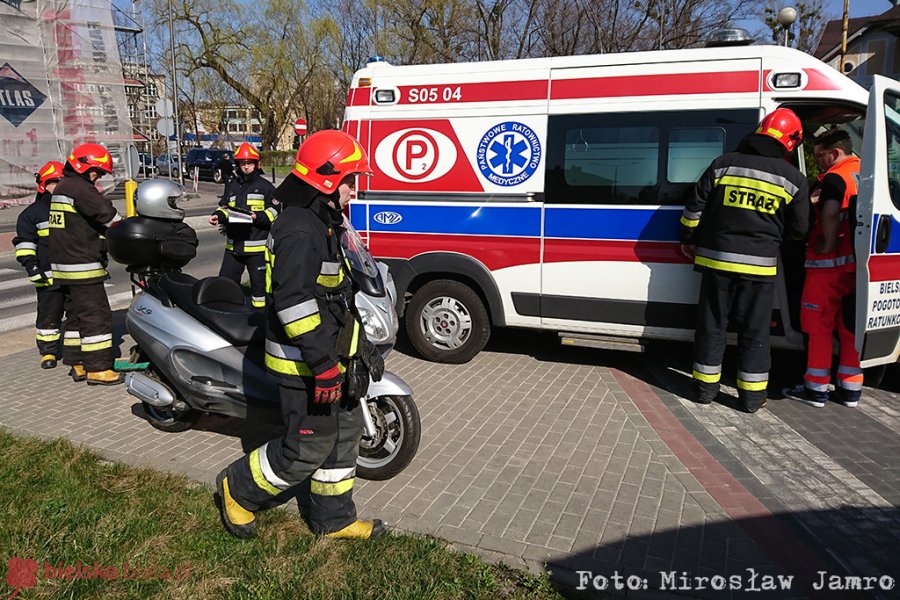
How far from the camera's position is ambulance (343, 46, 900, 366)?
5.21 meters

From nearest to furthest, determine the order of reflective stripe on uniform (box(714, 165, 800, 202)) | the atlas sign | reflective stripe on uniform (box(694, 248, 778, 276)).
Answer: reflective stripe on uniform (box(714, 165, 800, 202)), reflective stripe on uniform (box(694, 248, 778, 276)), the atlas sign

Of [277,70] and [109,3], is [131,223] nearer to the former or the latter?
[109,3]

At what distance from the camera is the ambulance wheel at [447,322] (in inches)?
254

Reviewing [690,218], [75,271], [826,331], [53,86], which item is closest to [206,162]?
[53,86]

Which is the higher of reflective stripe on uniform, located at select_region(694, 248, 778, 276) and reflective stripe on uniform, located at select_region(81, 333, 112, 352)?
reflective stripe on uniform, located at select_region(694, 248, 778, 276)

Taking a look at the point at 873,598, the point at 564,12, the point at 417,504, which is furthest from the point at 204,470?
the point at 564,12

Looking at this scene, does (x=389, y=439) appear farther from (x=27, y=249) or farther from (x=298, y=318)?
(x=27, y=249)

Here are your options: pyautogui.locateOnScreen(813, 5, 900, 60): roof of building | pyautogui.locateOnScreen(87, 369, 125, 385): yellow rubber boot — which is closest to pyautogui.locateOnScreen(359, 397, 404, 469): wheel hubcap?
pyautogui.locateOnScreen(87, 369, 125, 385): yellow rubber boot

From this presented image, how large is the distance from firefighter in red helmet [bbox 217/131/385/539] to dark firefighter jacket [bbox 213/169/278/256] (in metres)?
3.86

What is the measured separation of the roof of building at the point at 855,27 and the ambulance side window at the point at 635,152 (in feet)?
118

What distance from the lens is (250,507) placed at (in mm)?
3477

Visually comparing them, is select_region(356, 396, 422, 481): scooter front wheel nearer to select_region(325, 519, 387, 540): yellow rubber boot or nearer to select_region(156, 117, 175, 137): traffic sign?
select_region(325, 519, 387, 540): yellow rubber boot

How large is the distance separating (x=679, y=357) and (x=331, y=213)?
4.67m

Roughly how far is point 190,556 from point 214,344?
1381 millimetres
